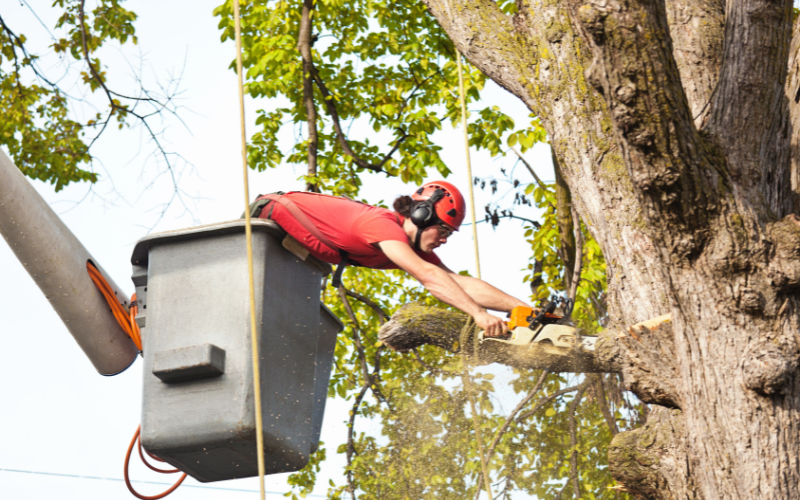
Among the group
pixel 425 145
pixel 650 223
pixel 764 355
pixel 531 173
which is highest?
pixel 425 145

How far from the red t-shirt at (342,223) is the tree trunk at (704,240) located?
917 millimetres

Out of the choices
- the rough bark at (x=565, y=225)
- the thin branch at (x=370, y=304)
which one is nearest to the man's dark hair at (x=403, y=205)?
the rough bark at (x=565, y=225)

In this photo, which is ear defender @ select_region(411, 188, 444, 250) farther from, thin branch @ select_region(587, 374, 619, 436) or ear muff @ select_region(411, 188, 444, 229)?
thin branch @ select_region(587, 374, 619, 436)

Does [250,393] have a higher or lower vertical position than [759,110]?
lower

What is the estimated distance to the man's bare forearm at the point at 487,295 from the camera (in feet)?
11.8

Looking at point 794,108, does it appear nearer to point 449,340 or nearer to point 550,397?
point 449,340

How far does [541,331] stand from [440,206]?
0.73 m

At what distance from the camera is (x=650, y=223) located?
220 cm

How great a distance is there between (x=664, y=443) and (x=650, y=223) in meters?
0.76

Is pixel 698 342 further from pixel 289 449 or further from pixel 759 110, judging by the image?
pixel 289 449

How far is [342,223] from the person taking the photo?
3459mm

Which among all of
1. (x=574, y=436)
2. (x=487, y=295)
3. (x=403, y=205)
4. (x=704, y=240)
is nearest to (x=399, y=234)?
(x=403, y=205)

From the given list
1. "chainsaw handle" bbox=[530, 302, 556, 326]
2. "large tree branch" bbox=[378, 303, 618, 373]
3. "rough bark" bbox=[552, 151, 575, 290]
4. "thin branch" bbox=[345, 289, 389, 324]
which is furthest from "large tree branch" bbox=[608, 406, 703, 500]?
"thin branch" bbox=[345, 289, 389, 324]

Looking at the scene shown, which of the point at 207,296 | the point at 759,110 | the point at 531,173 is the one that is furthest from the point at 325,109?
the point at 759,110
